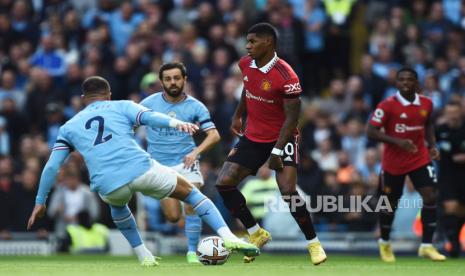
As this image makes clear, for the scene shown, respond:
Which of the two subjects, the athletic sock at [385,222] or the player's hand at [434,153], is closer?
the player's hand at [434,153]

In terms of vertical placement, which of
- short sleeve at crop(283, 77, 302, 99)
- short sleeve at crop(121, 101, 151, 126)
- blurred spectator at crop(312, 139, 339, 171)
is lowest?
blurred spectator at crop(312, 139, 339, 171)

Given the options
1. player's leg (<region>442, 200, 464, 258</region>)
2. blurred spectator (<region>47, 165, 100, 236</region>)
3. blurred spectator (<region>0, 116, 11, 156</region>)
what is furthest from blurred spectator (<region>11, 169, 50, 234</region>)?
player's leg (<region>442, 200, 464, 258</region>)

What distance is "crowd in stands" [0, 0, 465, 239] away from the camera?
2134 cm

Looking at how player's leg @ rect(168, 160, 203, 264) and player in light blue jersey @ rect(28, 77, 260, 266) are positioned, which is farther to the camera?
player's leg @ rect(168, 160, 203, 264)

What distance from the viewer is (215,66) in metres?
23.7

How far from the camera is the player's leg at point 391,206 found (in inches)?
659

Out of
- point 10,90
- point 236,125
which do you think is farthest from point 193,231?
point 10,90

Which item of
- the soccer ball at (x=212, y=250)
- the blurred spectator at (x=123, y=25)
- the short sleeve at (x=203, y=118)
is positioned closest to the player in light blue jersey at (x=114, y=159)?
the soccer ball at (x=212, y=250)

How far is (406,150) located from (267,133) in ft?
7.83

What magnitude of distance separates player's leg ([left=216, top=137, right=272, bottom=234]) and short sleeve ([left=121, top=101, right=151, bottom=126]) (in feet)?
5.63

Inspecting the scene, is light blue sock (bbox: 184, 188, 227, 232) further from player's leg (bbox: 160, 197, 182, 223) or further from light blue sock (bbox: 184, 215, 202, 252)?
player's leg (bbox: 160, 197, 182, 223)

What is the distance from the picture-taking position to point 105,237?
20922 millimetres

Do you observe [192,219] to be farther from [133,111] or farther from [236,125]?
[133,111]

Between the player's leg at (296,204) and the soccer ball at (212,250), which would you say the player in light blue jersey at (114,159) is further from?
the player's leg at (296,204)
